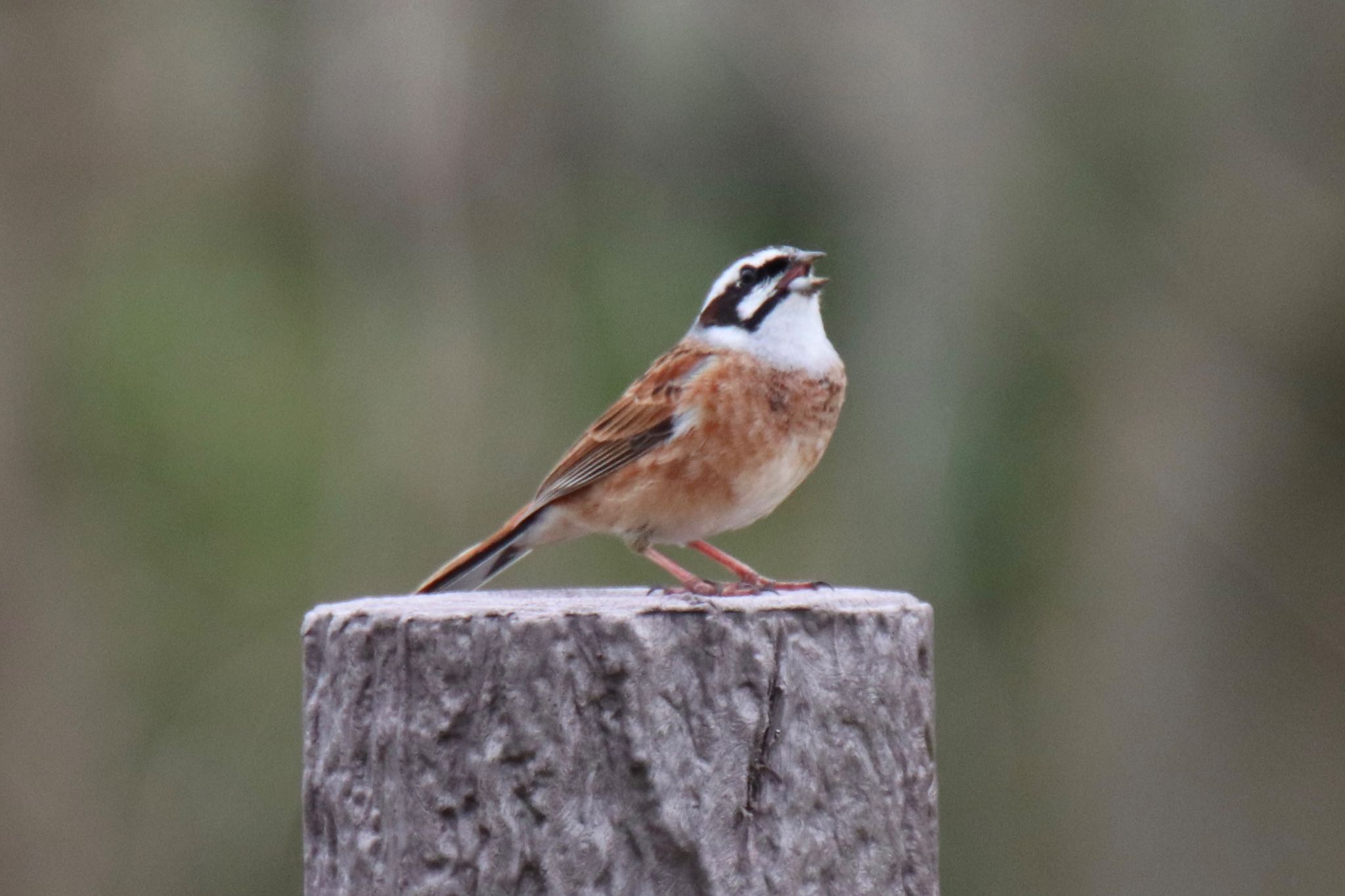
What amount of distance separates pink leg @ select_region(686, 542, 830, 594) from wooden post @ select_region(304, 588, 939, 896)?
0.37 metres

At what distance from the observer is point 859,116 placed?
7871 millimetres

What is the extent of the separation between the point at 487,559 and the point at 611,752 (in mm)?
1814

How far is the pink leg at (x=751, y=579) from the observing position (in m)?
3.18

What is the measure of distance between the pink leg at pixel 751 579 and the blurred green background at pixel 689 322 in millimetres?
2793

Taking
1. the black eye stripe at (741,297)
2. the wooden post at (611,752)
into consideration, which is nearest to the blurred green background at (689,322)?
the black eye stripe at (741,297)

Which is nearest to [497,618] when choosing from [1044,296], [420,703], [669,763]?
[420,703]

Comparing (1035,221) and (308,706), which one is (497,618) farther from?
(1035,221)

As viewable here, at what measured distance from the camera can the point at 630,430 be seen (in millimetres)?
4160

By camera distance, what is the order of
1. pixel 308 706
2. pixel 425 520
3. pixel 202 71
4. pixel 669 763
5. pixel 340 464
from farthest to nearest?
1. pixel 202 71
2. pixel 340 464
3. pixel 425 520
4. pixel 308 706
5. pixel 669 763

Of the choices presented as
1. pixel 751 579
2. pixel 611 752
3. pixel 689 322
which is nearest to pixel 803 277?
pixel 751 579

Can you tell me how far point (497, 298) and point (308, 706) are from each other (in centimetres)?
565

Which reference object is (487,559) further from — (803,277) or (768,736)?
(768,736)

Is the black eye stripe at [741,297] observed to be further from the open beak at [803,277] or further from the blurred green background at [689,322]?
the blurred green background at [689,322]

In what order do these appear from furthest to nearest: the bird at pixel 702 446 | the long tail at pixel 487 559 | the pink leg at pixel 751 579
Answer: the bird at pixel 702 446, the long tail at pixel 487 559, the pink leg at pixel 751 579
